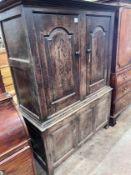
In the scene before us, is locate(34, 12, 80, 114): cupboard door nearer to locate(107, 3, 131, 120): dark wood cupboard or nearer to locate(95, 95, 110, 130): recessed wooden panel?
locate(95, 95, 110, 130): recessed wooden panel

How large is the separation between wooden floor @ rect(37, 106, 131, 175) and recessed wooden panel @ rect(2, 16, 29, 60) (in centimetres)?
123

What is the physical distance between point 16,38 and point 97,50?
87 centimetres

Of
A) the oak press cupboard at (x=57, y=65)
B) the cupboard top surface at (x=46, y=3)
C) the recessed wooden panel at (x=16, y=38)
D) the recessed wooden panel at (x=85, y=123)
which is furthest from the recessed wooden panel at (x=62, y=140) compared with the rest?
the cupboard top surface at (x=46, y=3)

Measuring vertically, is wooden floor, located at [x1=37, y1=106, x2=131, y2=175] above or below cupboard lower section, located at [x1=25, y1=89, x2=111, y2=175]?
below

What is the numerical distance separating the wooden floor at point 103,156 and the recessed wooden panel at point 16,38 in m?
1.23

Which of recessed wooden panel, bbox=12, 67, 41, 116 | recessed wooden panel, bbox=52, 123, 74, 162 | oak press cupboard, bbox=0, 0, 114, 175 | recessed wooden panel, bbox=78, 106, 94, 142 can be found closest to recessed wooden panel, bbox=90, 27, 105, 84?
oak press cupboard, bbox=0, 0, 114, 175

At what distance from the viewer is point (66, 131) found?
1468 mm

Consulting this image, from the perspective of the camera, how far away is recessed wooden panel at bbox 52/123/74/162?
1.39 m

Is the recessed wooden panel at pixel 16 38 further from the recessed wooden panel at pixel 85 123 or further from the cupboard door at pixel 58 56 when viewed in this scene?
the recessed wooden panel at pixel 85 123

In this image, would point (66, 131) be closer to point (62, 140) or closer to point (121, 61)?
point (62, 140)

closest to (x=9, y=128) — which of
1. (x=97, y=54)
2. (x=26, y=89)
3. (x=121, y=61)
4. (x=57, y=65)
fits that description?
(x=26, y=89)

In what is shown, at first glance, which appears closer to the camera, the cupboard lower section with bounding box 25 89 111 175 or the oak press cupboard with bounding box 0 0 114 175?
the oak press cupboard with bounding box 0 0 114 175

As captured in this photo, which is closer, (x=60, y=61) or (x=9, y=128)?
(x=9, y=128)

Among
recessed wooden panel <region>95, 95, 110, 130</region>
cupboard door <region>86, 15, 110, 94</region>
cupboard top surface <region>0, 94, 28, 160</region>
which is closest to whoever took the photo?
cupboard top surface <region>0, 94, 28, 160</region>
